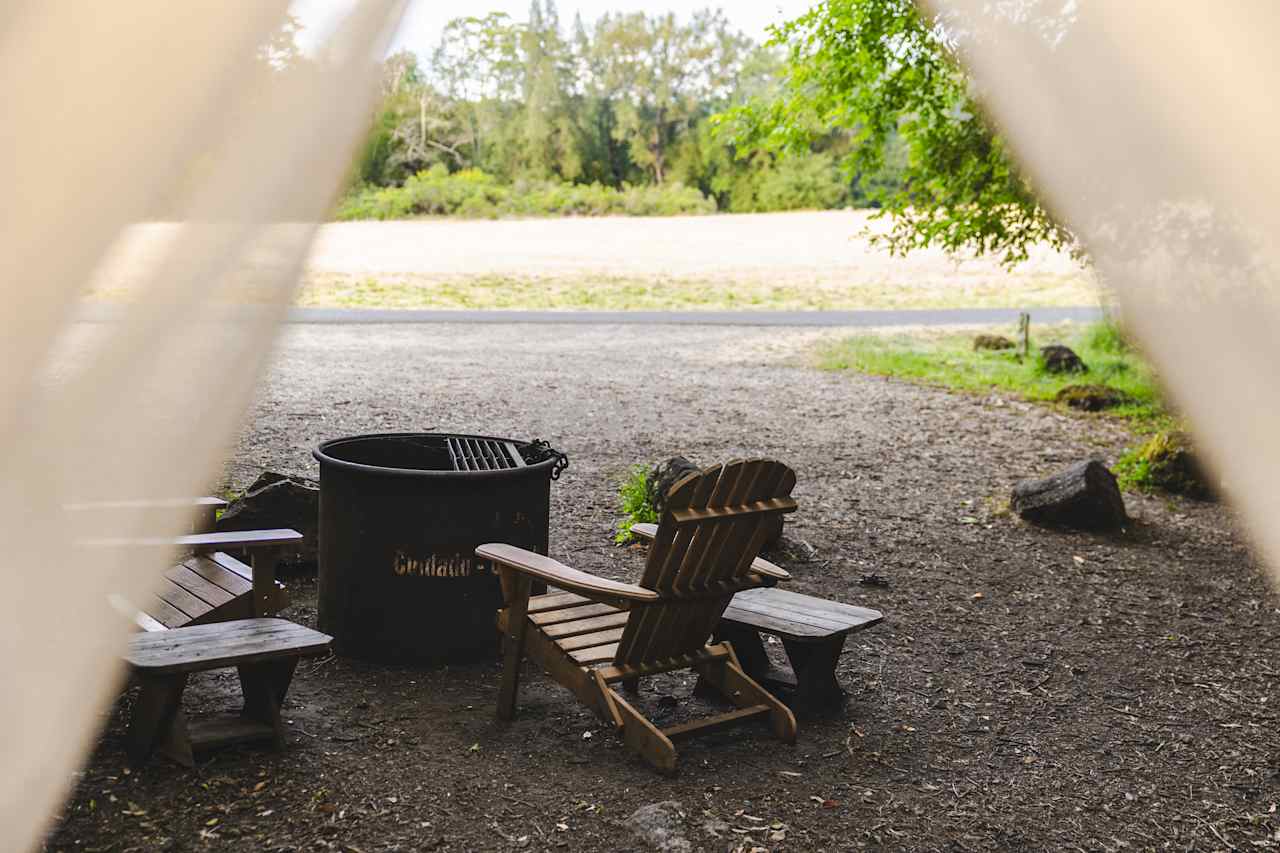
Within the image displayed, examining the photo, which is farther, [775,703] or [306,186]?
[306,186]

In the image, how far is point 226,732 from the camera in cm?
316

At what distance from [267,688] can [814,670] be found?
1.72 m

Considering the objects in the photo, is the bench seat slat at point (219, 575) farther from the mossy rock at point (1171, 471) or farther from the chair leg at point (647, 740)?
the mossy rock at point (1171, 471)

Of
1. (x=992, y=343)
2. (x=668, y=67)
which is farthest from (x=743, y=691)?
(x=668, y=67)

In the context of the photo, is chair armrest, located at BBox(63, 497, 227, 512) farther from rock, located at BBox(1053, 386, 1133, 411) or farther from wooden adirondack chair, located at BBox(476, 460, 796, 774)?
rock, located at BBox(1053, 386, 1133, 411)

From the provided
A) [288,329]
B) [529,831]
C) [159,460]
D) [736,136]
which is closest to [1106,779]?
[529,831]

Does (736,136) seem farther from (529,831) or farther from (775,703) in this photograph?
(529,831)

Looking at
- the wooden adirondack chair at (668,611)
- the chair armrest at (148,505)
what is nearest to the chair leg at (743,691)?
the wooden adirondack chair at (668,611)

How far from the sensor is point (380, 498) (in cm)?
369

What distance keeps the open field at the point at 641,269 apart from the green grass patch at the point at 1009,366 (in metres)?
5.08

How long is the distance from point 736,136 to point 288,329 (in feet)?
26.2

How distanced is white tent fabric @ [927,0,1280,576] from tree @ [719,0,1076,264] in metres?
0.23

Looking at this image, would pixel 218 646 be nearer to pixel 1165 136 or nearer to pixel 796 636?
pixel 796 636

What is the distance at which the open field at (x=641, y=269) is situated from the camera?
22.0 metres
